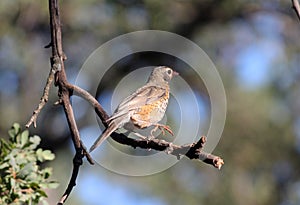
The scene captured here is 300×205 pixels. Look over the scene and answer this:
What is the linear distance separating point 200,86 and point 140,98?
3.84 metres

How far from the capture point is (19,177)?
8.62 ft

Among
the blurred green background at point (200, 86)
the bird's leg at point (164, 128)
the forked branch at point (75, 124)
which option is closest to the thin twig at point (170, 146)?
the forked branch at point (75, 124)

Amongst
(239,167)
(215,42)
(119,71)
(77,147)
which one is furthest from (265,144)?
(77,147)

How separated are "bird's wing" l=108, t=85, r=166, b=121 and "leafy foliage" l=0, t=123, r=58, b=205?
0.42 metres

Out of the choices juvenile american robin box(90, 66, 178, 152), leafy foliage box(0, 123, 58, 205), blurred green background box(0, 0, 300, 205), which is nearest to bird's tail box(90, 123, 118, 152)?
juvenile american robin box(90, 66, 178, 152)

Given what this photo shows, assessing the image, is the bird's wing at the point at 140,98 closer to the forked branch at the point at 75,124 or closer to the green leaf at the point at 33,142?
the forked branch at the point at 75,124

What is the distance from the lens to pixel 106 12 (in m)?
6.86

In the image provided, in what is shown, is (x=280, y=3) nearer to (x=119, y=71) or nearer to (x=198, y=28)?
(x=198, y=28)

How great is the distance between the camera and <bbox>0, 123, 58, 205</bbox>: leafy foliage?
2580 millimetres

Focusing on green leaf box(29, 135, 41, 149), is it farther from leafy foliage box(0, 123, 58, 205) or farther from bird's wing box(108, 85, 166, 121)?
bird's wing box(108, 85, 166, 121)

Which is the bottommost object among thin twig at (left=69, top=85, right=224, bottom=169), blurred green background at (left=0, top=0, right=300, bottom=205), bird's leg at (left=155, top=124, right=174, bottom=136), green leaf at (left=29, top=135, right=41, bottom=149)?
thin twig at (left=69, top=85, right=224, bottom=169)

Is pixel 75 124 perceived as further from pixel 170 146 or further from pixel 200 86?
pixel 200 86

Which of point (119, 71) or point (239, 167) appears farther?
point (239, 167)

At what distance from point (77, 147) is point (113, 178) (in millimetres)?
5927
